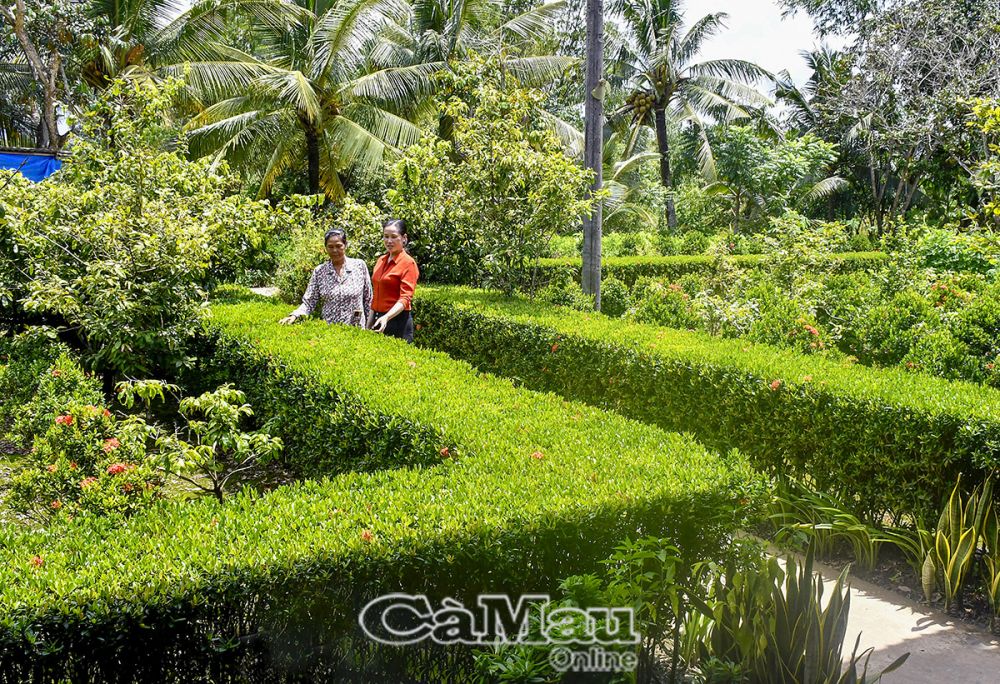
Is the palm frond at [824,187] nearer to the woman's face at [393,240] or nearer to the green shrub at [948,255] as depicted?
the green shrub at [948,255]

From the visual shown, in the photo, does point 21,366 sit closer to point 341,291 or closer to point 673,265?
point 341,291

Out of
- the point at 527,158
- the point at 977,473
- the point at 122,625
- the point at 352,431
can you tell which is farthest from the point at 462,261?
the point at 122,625

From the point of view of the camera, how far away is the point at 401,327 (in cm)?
741

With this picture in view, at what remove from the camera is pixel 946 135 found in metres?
17.8

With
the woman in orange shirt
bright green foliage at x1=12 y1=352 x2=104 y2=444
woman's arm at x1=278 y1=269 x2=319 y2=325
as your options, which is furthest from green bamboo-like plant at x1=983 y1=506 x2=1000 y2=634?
woman's arm at x1=278 y1=269 x2=319 y2=325

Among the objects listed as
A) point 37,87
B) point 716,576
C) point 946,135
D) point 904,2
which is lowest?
point 716,576

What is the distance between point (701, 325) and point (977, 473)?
4.76 metres

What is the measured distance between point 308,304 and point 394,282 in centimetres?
84

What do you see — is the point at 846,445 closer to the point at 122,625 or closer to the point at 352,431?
the point at 352,431

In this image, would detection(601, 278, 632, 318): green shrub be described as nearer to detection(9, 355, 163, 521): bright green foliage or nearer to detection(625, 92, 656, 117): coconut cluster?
detection(9, 355, 163, 521): bright green foliage

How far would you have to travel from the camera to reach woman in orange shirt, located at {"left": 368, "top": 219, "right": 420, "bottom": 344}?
708 centimetres

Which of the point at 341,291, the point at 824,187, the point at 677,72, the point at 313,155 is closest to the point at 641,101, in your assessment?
the point at 677,72

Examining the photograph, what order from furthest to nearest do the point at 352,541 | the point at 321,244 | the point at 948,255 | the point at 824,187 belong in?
1. the point at 824,187
2. the point at 948,255
3. the point at 321,244
4. the point at 352,541

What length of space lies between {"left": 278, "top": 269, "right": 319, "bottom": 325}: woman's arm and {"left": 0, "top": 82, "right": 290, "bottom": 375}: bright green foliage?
74 cm
